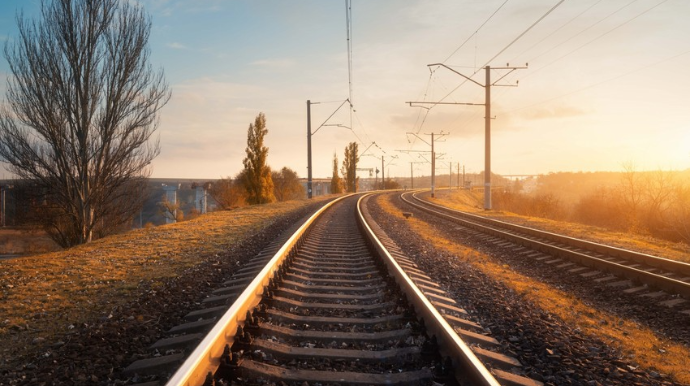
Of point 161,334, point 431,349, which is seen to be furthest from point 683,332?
point 161,334

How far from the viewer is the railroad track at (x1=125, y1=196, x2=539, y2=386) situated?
3.19 metres

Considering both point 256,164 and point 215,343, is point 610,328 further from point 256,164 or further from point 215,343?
point 256,164

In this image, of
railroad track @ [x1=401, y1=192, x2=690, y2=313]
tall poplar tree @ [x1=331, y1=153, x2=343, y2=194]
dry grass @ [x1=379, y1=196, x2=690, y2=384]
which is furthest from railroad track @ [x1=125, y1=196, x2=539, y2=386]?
tall poplar tree @ [x1=331, y1=153, x2=343, y2=194]

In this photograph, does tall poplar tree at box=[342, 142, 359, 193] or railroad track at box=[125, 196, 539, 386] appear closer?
railroad track at box=[125, 196, 539, 386]

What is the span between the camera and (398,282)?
19.1 feet

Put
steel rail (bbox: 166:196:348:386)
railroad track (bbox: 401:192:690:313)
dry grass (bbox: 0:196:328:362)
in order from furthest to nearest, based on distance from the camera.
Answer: railroad track (bbox: 401:192:690:313)
dry grass (bbox: 0:196:328:362)
steel rail (bbox: 166:196:348:386)

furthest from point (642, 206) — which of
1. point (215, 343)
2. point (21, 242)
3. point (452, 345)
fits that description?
point (21, 242)

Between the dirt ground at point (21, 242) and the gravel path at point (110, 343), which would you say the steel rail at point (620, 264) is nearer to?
the gravel path at point (110, 343)

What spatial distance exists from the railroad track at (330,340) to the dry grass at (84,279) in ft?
5.18

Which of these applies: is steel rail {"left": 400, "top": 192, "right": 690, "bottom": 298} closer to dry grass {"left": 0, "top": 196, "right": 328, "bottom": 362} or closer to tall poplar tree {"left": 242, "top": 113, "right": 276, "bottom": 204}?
dry grass {"left": 0, "top": 196, "right": 328, "bottom": 362}

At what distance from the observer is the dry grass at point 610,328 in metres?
4.23

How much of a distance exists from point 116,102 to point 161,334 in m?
15.0

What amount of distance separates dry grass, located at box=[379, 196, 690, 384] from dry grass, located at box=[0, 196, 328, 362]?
5.36m

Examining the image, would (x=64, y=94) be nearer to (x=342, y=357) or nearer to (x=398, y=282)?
(x=398, y=282)
